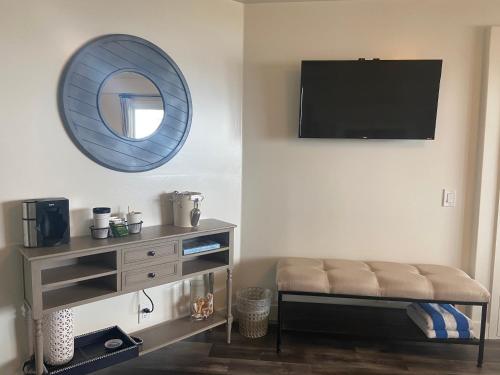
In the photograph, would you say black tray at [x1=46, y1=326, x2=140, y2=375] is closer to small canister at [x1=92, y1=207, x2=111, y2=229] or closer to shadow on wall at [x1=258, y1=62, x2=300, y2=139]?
small canister at [x1=92, y1=207, x2=111, y2=229]

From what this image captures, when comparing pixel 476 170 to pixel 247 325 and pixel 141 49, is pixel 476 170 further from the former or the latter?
pixel 141 49

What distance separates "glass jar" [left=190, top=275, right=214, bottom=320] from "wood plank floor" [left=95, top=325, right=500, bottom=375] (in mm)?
200

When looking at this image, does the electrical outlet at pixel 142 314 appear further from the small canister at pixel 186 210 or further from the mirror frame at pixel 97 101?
the mirror frame at pixel 97 101

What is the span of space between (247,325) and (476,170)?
2.01 meters

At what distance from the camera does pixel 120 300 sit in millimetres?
2314

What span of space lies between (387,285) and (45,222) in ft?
6.63

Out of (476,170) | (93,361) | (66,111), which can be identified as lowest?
(93,361)

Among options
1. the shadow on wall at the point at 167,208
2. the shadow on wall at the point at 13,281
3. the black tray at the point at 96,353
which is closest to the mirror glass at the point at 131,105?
the shadow on wall at the point at 167,208

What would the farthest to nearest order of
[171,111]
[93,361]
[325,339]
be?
[325,339], [171,111], [93,361]

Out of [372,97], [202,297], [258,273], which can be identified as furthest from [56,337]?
[372,97]

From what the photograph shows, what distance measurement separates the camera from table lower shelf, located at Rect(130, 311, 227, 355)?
7.30 feet

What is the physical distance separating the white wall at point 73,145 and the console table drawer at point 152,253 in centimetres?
34

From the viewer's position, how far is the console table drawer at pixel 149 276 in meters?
2.00

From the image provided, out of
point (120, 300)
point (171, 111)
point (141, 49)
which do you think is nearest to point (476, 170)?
point (171, 111)
